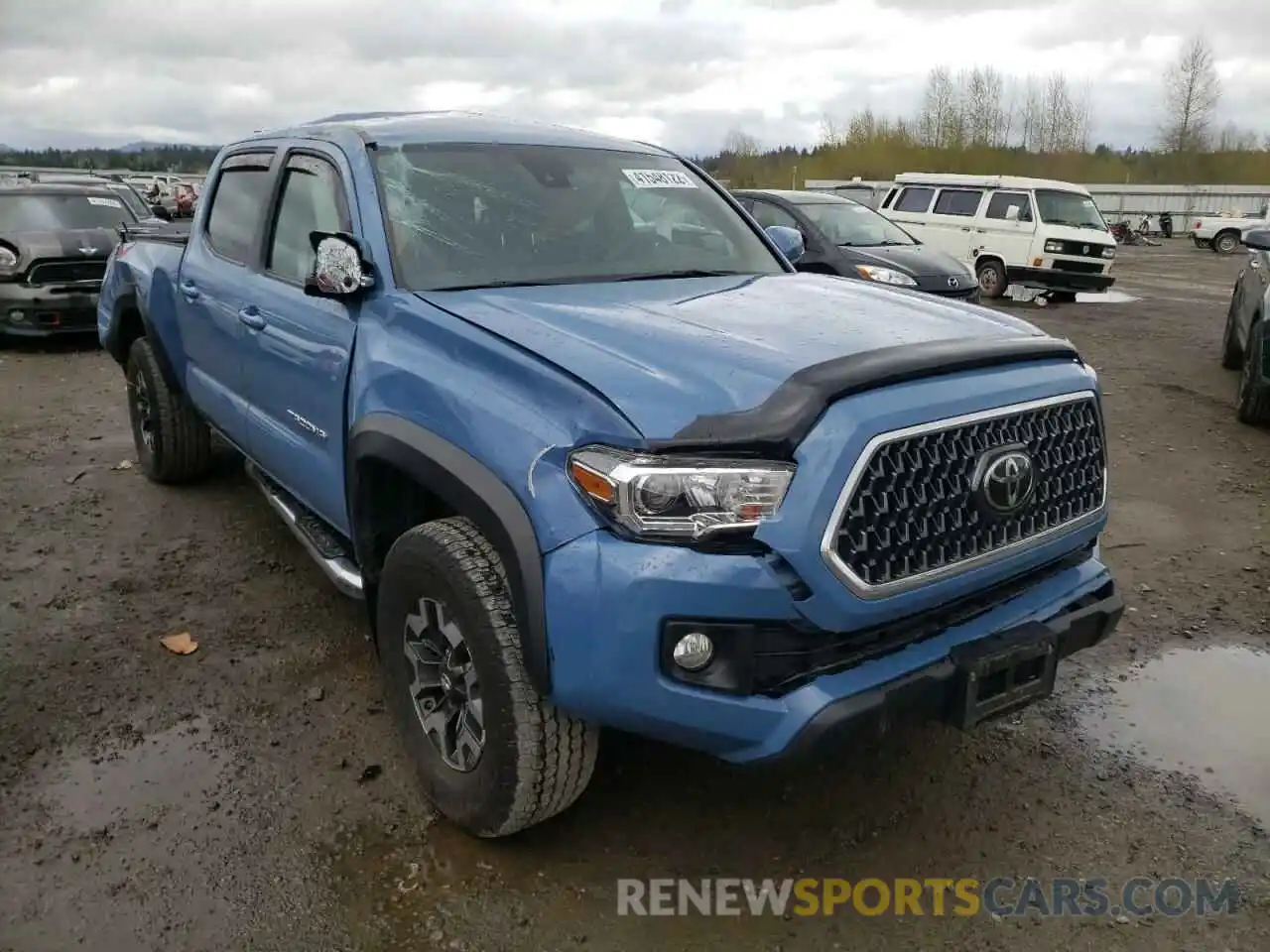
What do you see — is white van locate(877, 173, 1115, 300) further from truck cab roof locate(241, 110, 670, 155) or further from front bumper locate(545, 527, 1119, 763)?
front bumper locate(545, 527, 1119, 763)

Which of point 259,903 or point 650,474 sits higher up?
point 650,474

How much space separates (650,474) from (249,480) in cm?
435

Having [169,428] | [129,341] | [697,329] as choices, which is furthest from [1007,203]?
[697,329]

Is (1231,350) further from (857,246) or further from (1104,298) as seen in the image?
(1104,298)

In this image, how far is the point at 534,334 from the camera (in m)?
2.53

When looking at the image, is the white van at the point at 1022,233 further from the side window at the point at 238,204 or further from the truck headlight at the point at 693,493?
the truck headlight at the point at 693,493

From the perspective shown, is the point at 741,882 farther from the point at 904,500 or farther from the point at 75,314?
the point at 75,314

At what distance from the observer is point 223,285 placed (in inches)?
164

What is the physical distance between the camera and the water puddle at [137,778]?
9.48 ft

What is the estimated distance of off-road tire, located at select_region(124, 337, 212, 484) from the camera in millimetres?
5273

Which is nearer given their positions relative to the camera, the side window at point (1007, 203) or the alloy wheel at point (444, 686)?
the alloy wheel at point (444, 686)

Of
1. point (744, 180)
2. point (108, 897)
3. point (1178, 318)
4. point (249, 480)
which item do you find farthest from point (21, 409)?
point (744, 180)

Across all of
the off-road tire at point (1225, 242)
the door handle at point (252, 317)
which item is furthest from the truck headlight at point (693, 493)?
the off-road tire at point (1225, 242)

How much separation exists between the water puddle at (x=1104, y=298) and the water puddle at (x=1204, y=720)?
1405 cm
